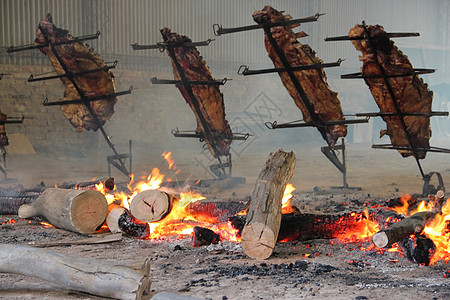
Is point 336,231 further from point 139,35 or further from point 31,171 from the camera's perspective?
point 139,35

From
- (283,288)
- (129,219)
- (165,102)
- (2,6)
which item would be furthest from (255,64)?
(283,288)

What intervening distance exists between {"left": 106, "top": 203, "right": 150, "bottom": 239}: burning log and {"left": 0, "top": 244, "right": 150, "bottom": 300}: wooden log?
217cm

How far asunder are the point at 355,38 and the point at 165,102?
13.8 m

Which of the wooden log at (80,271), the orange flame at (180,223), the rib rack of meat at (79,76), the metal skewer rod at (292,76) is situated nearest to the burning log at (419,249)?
the orange flame at (180,223)

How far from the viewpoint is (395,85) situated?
318 inches

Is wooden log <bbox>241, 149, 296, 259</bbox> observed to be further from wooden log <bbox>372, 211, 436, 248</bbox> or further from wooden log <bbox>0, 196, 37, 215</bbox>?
wooden log <bbox>0, 196, 37, 215</bbox>

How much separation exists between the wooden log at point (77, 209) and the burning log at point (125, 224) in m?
0.13

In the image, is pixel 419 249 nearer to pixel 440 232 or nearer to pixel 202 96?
pixel 440 232

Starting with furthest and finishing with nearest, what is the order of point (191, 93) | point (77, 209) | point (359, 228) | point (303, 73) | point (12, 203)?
1. point (191, 93)
2. point (303, 73)
3. point (12, 203)
4. point (77, 209)
5. point (359, 228)

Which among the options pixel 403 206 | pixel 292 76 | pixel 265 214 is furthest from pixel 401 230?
pixel 292 76

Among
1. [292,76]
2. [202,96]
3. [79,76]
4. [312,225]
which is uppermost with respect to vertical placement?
[79,76]

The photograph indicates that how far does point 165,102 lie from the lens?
20953 millimetres

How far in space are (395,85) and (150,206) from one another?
4125mm

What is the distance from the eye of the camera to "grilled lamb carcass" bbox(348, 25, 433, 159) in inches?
310
